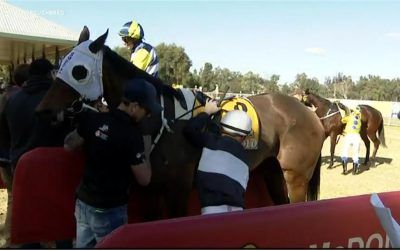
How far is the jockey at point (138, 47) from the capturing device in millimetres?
4254

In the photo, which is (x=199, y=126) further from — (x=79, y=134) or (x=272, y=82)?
(x=272, y=82)

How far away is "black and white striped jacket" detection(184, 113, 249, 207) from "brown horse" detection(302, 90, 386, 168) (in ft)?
32.1

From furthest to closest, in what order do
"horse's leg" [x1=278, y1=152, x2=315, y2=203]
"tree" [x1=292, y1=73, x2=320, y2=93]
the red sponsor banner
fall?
"tree" [x1=292, y1=73, x2=320, y2=93] < "horse's leg" [x1=278, y1=152, x2=315, y2=203] < the red sponsor banner

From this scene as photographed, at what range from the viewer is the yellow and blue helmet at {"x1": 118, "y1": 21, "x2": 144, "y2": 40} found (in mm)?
4242

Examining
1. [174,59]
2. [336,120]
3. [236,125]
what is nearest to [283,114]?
[236,125]

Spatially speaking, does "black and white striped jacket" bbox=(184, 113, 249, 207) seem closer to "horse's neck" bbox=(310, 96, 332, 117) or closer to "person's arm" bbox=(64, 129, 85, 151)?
"person's arm" bbox=(64, 129, 85, 151)

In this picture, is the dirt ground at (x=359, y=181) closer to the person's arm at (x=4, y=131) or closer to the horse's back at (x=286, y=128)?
the person's arm at (x=4, y=131)

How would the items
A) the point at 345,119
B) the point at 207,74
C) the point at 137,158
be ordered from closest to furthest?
the point at 137,158
the point at 345,119
the point at 207,74

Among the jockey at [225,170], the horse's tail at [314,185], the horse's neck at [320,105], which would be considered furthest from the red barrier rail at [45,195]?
the horse's neck at [320,105]

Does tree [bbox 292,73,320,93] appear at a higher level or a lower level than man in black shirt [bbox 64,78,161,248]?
lower

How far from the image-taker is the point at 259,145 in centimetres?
461

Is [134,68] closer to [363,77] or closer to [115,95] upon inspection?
[115,95]

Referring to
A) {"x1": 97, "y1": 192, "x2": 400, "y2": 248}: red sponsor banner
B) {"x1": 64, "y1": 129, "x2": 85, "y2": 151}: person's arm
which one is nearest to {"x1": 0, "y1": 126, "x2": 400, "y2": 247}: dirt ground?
{"x1": 64, "y1": 129, "x2": 85, "y2": 151}: person's arm

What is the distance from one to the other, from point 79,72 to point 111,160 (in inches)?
32.1
